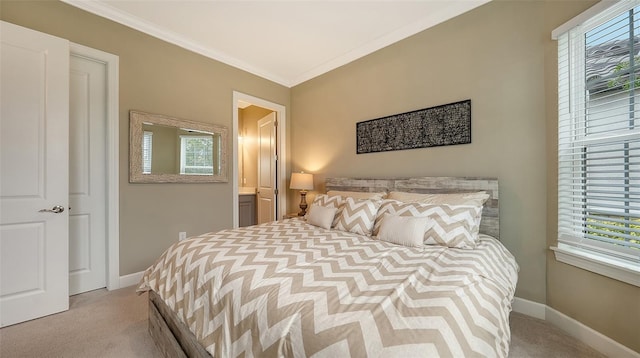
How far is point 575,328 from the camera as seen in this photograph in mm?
1715

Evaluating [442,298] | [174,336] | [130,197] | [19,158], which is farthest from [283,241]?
[19,158]

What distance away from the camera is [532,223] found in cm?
202

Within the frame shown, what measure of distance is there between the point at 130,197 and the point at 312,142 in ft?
7.73

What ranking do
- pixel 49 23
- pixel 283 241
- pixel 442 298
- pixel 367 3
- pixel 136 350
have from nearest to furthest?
pixel 442 298 → pixel 136 350 → pixel 283 241 → pixel 49 23 → pixel 367 3

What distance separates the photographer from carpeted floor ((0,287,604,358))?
1582mm

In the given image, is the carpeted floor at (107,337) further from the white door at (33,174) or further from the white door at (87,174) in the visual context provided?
the white door at (87,174)

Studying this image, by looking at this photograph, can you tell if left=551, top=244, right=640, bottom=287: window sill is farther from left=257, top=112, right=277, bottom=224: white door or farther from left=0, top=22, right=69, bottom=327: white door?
left=0, top=22, right=69, bottom=327: white door

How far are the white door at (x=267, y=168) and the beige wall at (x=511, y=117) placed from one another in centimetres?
183

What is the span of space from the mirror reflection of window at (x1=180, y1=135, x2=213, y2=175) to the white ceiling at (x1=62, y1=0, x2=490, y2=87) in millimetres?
1102

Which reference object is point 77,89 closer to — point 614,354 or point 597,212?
point 597,212

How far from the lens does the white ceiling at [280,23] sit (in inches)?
93.3

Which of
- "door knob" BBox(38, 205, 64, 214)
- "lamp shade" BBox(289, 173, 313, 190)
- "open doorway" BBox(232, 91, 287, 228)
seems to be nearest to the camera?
"door knob" BBox(38, 205, 64, 214)

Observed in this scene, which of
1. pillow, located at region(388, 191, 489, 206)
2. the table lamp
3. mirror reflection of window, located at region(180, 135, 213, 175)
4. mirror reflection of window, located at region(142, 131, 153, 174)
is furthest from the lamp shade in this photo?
mirror reflection of window, located at region(142, 131, 153, 174)

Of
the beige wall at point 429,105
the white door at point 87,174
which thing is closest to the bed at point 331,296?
the beige wall at point 429,105
